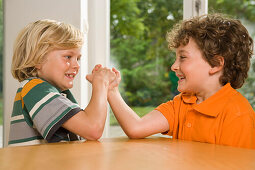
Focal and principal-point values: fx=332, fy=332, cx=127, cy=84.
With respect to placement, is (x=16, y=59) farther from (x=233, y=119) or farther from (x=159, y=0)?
(x=159, y=0)

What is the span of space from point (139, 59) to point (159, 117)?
1.07 meters

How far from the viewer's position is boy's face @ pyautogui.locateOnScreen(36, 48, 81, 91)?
1.41 meters

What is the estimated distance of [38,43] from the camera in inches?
54.4

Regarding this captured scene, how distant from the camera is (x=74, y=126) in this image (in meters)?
1.17

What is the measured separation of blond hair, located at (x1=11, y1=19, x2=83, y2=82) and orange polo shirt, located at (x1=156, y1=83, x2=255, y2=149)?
0.50 metres

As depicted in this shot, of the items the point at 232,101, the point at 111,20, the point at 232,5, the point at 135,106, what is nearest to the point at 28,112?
the point at 232,101

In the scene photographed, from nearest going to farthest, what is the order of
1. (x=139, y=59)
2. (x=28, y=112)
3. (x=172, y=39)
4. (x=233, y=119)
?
1. (x=233, y=119)
2. (x=28, y=112)
3. (x=172, y=39)
4. (x=139, y=59)

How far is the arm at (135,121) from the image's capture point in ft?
3.89

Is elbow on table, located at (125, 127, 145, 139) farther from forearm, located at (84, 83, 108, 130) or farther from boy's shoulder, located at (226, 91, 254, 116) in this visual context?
boy's shoulder, located at (226, 91, 254, 116)

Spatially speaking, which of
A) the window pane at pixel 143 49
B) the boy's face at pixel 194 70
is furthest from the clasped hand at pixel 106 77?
the window pane at pixel 143 49

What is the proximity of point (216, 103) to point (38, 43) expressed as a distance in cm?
76

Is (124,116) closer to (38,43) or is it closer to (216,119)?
(216,119)

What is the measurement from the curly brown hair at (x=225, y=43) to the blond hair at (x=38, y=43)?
485 millimetres

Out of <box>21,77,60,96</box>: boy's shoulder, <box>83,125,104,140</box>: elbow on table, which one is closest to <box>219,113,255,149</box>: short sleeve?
<box>83,125,104,140</box>: elbow on table
